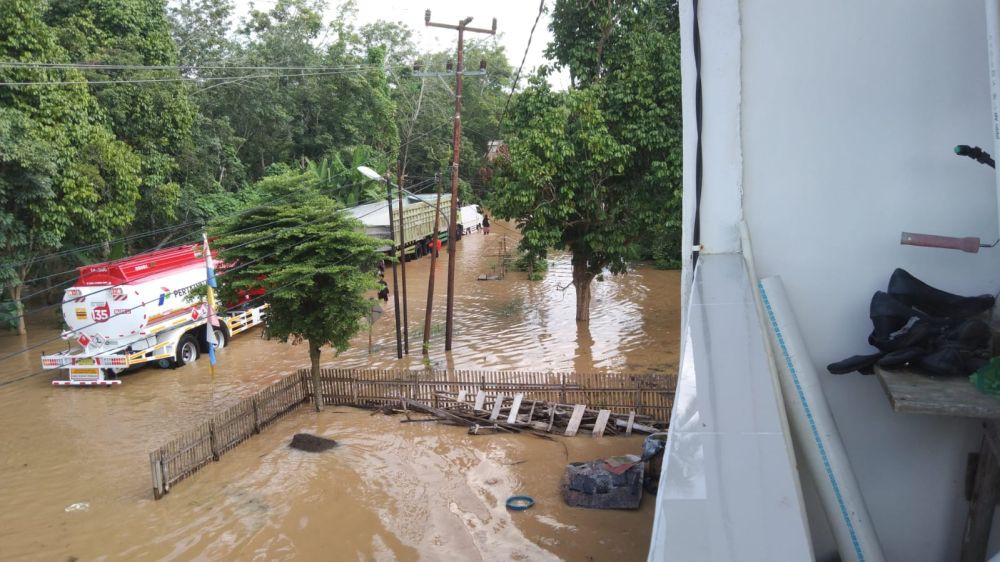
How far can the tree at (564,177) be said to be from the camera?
719 inches

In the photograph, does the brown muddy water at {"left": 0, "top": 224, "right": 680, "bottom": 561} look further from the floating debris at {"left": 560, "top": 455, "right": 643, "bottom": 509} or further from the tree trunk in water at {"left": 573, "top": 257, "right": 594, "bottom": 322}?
the tree trunk in water at {"left": 573, "top": 257, "right": 594, "bottom": 322}

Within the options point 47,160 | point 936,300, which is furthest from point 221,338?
point 936,300

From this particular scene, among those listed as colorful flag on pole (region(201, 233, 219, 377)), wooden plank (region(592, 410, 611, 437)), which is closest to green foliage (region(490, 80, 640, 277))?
wooden plank (region(592, 410, 611, 437))

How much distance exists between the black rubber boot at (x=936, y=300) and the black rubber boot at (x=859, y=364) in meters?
0.39

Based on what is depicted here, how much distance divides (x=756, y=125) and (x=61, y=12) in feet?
91.9

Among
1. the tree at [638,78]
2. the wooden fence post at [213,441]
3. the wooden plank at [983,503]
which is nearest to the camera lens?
the wooden plank at [983,503]

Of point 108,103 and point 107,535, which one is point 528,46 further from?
point 108,103

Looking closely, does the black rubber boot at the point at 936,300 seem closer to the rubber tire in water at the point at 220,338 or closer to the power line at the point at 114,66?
the power line at the point at 114,66

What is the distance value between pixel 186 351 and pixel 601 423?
1326 cm

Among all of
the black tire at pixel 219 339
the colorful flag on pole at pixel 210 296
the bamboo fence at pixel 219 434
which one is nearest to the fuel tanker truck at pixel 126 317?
the black tire at pixel 219 339

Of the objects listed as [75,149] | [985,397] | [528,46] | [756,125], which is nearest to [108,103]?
[75,149]

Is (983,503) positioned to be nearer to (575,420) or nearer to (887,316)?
(887,316)

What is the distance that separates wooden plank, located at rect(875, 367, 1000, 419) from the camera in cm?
300

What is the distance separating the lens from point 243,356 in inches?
824
